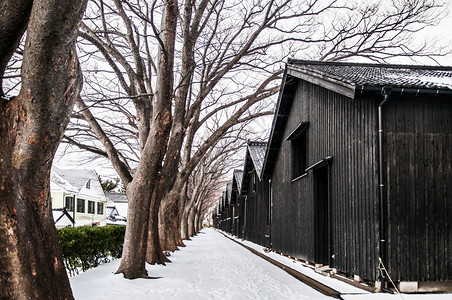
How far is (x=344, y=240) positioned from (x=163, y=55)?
232 inches

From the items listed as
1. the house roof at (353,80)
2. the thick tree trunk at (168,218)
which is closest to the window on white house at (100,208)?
the house roof at (353,80)

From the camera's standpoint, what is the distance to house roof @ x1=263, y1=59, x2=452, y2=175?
8.12m

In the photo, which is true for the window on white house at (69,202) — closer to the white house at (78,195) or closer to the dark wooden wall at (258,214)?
the white house at (78,195)

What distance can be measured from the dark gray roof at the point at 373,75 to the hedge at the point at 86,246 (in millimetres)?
6904

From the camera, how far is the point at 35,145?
428cm

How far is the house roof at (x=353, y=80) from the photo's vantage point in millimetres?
8125

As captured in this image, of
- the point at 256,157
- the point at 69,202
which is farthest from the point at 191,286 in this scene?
the point at 69,202

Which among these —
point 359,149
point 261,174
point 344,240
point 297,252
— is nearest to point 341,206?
point 344,240

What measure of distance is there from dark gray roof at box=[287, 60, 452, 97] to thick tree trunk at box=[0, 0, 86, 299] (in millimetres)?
5800

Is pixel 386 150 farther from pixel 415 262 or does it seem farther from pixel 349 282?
pixel 349 282

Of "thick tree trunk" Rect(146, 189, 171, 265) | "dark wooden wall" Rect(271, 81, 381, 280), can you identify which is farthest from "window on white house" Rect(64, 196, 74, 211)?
"thick tree trunk" Rect(146, 189, 171, 265)

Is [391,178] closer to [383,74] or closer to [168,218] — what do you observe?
[383,74]

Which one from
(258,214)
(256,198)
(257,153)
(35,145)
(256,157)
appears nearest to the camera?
(35,145)

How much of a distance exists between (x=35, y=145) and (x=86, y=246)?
6773 mm
